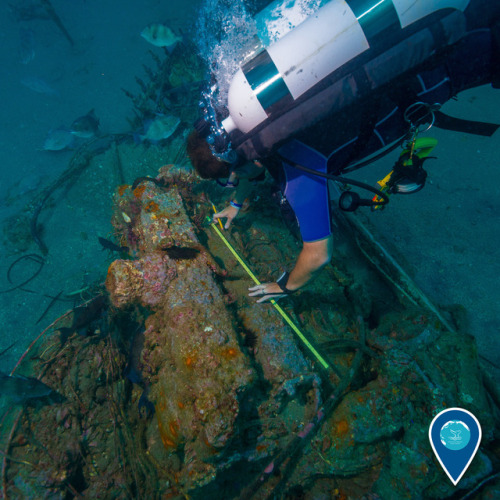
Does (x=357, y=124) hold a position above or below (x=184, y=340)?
above

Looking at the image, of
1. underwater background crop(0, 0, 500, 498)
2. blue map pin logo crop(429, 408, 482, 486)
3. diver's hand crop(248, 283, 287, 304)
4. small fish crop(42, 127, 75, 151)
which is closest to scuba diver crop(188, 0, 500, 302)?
diver's hand crop(248, 283, 287, 304)

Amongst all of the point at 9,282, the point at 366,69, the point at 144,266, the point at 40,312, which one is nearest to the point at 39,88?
the point at 9,282

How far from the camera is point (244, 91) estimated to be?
1900mm

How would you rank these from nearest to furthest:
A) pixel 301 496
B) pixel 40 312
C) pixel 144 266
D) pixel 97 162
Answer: pixel 301 496, pixel 144 266, pixel 40 312, pixel 97 162

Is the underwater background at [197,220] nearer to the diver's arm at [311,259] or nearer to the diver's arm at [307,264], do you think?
the diver's arm at [307,264]

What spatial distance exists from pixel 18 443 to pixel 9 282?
430 cm

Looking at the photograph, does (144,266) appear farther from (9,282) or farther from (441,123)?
(9,282)

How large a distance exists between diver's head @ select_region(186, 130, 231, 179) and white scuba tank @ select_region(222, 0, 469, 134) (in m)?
0.55

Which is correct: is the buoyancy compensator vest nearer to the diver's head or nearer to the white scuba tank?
the white scuba tank

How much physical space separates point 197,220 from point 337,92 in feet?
8.32

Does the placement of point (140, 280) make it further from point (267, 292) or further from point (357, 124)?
point (357, 124)

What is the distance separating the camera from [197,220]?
3.82 m

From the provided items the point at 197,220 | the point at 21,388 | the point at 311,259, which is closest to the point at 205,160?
the point at 311,259

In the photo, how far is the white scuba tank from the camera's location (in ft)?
5.66
